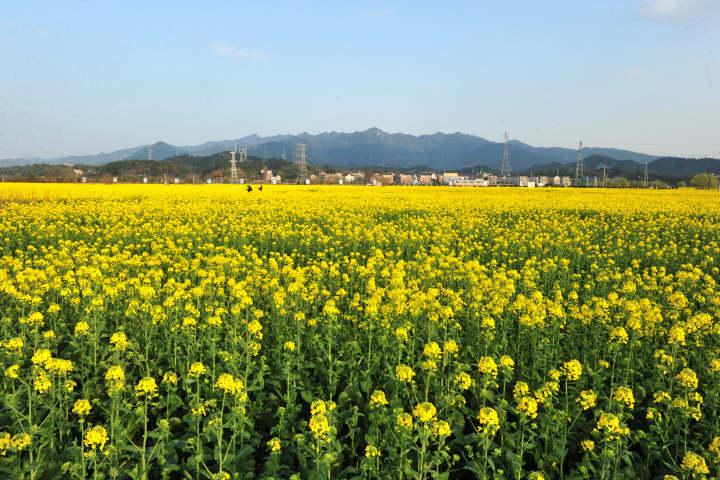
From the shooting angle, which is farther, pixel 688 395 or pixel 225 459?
pixel 688 395

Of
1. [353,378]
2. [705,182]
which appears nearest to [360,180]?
[705,182]

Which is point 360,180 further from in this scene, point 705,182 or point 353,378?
point 353,378

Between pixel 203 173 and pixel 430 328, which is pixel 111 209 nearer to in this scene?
pixel 430 328

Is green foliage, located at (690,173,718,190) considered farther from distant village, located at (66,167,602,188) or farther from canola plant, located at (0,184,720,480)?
canola plant, located at (0,184,720,480)

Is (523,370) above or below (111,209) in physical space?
below

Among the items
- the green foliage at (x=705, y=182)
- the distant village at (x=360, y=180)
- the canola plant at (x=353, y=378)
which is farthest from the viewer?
the distant village at (x=360, y=180)

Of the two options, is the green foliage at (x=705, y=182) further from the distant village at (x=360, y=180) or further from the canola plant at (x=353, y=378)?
the canola plant at (x=353, y=378)

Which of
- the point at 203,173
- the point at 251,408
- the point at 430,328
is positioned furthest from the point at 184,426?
the point at 203,173

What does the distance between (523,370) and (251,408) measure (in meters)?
3.32

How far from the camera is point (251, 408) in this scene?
431 centimetres

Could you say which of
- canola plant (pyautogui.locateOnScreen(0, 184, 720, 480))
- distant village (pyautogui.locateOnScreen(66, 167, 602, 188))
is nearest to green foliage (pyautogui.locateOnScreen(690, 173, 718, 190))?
distant village (pyautogui.locateOnScreen(66, 167, 602, 188))

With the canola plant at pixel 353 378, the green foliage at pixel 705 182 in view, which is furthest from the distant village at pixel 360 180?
the canola plant at pixel 353 378

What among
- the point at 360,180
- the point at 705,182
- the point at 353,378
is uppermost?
the point at 360,180

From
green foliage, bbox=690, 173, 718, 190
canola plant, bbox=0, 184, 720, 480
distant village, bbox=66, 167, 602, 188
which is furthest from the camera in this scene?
distant village, bbox=66, 167, 602, 188
